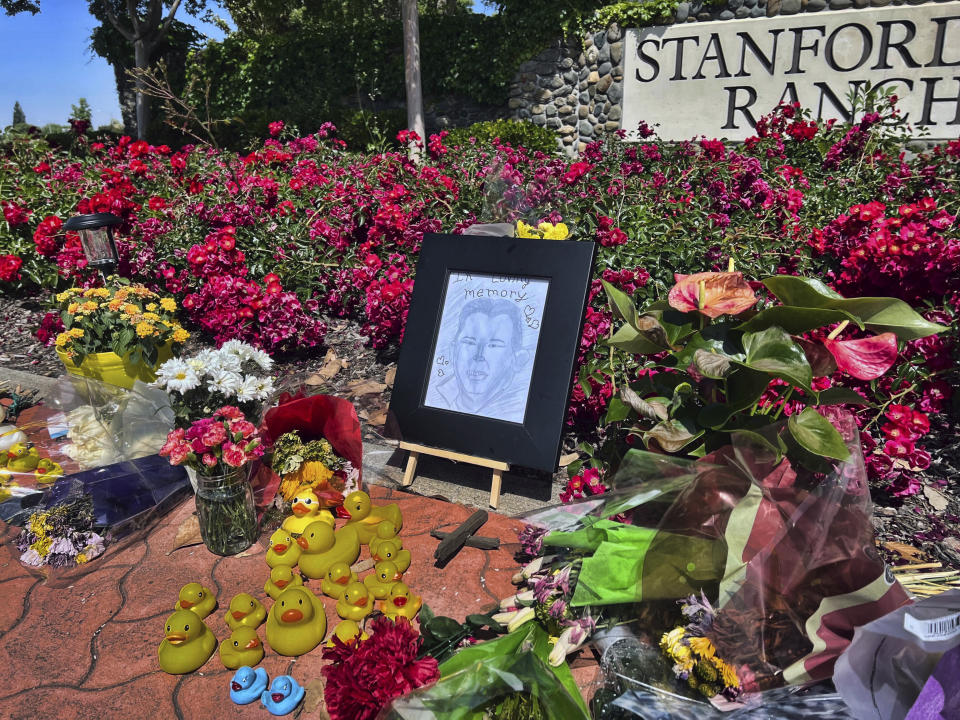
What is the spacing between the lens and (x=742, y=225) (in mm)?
3230

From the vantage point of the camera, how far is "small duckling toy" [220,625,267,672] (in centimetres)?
170

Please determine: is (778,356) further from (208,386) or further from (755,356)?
(208,386)

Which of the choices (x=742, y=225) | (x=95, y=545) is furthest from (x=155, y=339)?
(x=742, y=225)

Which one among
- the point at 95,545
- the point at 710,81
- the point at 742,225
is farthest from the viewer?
the point at 710,81

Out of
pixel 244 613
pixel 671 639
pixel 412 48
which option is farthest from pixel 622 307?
pixel 412 48

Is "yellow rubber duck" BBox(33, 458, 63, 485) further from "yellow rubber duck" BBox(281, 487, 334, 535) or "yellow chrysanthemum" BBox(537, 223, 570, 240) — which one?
"yellow chrysanthemum" BBox(537, 223, 570, 240)

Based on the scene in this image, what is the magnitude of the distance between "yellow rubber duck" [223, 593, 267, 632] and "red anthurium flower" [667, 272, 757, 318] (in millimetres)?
1549

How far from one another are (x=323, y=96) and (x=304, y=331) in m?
12.1

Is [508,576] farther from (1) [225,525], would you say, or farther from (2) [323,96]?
(2) [323,96]

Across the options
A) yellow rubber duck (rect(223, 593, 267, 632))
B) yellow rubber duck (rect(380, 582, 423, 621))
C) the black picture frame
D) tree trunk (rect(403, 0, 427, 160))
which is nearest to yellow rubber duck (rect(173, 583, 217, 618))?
yellow rubber duck (rect(223, 593, 267, 632))

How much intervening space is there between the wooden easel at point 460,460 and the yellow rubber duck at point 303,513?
454mm

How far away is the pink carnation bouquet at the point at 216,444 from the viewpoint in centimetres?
189

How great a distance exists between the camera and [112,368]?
9.70 ft

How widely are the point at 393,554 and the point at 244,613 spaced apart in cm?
49
